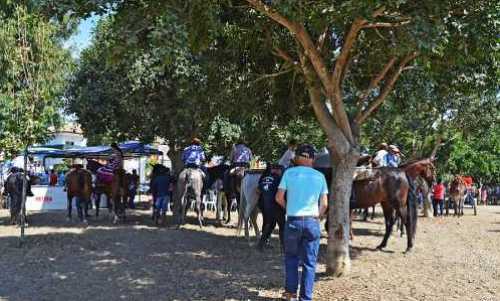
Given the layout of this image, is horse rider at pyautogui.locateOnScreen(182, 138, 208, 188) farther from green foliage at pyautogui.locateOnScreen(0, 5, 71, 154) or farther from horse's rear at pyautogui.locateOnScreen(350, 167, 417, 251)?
horse's rear at pyautogui.locateOnScreen(350, 167, 417, 251)

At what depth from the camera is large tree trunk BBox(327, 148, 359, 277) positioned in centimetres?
872

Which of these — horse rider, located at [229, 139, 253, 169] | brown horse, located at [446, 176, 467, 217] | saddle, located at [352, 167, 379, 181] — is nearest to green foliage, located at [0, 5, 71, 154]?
horse rider, located at [229, 139, 253, 169]

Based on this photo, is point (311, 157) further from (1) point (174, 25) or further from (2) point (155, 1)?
(2) point (155, 1)

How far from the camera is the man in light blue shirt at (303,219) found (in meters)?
6.72

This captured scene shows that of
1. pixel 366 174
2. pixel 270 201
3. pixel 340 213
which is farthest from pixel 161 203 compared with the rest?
pixel 340 213

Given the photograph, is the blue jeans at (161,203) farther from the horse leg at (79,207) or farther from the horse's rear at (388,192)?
the horse's rear at (388,192)

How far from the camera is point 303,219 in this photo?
6.72m

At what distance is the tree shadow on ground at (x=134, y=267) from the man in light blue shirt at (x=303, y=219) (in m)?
1.03

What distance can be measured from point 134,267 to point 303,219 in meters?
4.08

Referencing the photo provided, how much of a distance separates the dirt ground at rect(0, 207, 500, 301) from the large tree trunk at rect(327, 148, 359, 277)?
0.31 m

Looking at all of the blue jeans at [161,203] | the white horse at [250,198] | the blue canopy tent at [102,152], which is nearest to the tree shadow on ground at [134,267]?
the white horse at [250,198]

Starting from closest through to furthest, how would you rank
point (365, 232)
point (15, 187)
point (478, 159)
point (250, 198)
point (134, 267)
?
point (134, 267) → point (250, 198) → point (15, 187) → point (365, 232) → point (478, 159)

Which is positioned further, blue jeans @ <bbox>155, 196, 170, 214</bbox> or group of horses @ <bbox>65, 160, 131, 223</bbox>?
group of horses @ <bbox>65, 160, 131, 223</bbox>

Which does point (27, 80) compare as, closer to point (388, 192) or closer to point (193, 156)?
point (193, 156)
